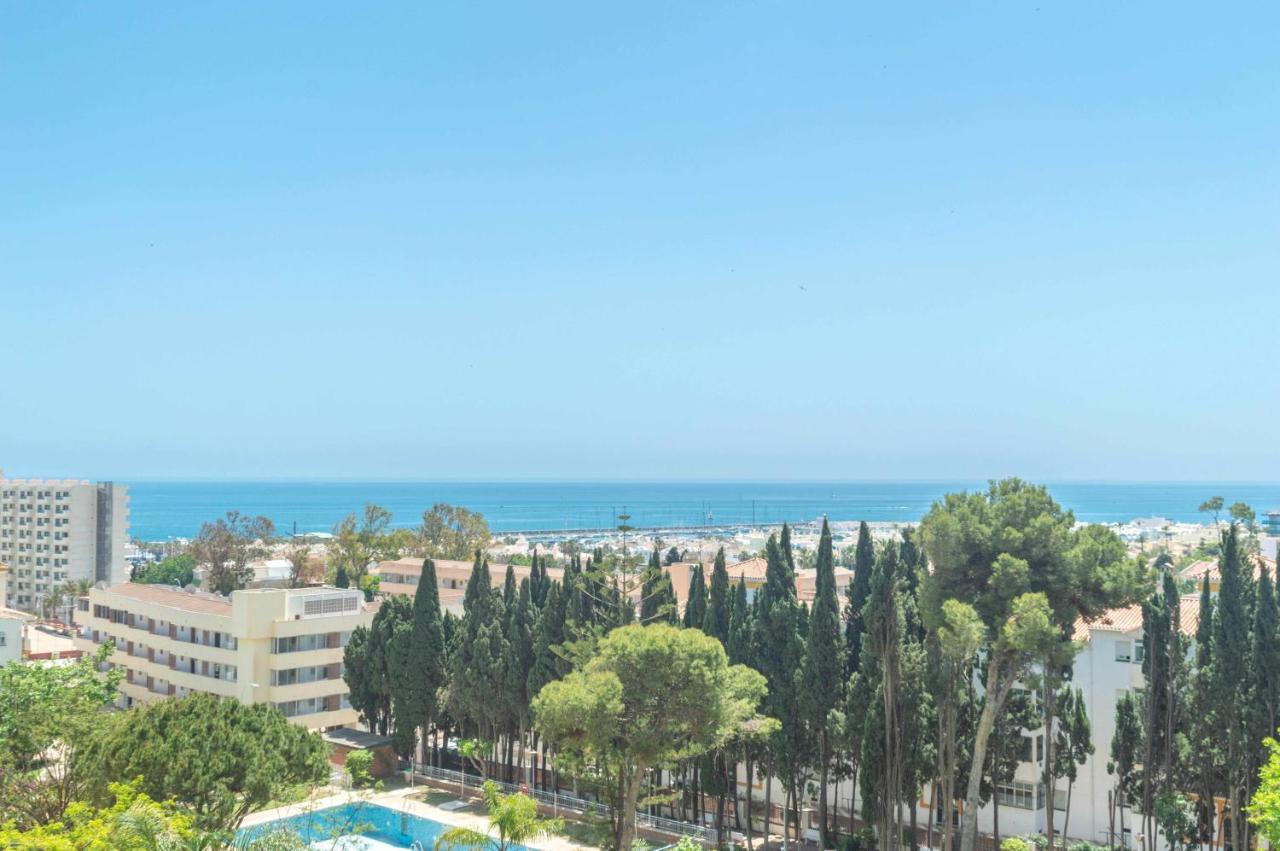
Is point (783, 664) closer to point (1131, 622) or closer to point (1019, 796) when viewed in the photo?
point (1019, 796)

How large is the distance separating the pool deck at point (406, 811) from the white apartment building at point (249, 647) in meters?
6.93

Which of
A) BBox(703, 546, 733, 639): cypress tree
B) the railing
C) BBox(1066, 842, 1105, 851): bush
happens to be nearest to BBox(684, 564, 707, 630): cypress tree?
BBox(703, 546, 733, 639): cypress tree

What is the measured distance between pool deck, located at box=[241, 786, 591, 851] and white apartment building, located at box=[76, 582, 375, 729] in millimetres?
6928

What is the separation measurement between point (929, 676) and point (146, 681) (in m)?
33.6

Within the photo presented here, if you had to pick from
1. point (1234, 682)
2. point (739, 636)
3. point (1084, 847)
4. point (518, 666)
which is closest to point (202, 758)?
point (518, 666)

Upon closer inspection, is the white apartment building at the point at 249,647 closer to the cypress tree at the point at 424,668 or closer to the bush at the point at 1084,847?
the cypress tree at the point at 424,668

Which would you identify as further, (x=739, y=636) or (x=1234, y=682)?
(x=739, y=636)

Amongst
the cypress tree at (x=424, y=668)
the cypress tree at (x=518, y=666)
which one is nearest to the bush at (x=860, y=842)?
the cypress tree at (x=518, y=666)

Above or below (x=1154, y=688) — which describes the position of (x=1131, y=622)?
above

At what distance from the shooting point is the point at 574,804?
1363 inches

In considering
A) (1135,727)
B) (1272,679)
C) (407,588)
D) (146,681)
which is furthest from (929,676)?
(407,588)

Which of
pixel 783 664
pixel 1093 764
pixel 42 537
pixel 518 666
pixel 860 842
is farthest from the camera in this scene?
pixel 42 537

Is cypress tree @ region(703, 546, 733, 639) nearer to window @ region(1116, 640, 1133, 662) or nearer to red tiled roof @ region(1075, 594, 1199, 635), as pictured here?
red tiled roof @ region(1075, 594, 1199, 635)

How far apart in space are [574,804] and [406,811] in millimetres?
5578
